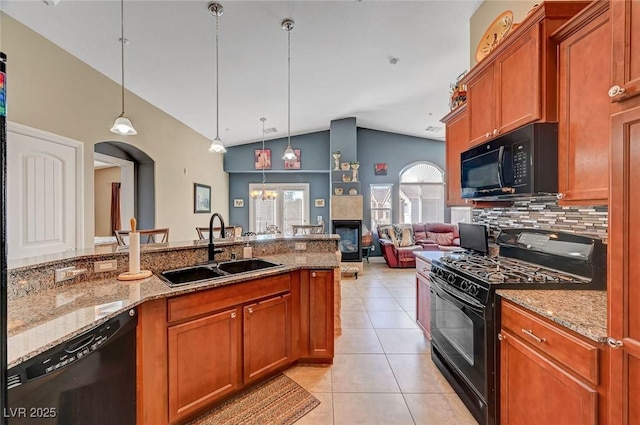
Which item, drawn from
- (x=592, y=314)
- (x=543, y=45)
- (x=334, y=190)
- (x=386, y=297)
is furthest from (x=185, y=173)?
(x=592, y=314)

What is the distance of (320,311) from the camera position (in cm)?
226

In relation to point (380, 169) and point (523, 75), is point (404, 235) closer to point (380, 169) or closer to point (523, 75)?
point (380, 169)

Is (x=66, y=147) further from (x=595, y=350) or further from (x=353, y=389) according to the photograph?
(x=595, y=350)

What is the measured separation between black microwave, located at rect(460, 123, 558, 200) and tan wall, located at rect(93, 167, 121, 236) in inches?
307

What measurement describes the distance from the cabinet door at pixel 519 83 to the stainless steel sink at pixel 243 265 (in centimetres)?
203

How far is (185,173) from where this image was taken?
18.1 feet

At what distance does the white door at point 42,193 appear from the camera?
2.41 m

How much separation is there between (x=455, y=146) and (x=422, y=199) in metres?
5.03

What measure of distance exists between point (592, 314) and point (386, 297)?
10.6 feet

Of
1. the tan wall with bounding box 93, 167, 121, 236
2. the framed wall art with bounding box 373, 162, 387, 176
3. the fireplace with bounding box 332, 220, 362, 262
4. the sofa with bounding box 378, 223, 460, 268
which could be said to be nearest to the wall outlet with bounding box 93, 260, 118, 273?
the fireplace with bounding box 332, 220, 362, 262

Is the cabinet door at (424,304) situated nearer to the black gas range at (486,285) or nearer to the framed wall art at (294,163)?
the black gas range at (486,285)

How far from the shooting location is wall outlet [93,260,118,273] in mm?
1793

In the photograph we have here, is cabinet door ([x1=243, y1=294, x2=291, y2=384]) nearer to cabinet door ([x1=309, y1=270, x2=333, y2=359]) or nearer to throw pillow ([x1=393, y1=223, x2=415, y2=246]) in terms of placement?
cabinet door ([x1=309, y1=270, x2=333, y2=359])

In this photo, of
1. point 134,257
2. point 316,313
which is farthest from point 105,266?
point 316,313
